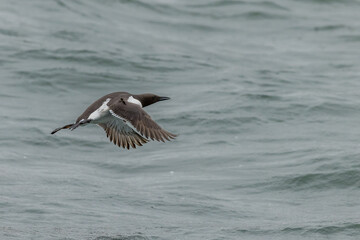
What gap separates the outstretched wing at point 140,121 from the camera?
10.4 metres

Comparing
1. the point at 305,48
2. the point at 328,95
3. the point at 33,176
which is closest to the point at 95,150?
the point at 33,176

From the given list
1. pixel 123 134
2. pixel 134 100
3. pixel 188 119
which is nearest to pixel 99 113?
pixel 134 100

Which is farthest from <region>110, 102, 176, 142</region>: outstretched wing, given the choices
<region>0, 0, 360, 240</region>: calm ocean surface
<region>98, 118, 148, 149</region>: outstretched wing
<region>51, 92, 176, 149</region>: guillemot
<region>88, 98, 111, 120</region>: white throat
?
<region>0, 0, 360, 240</region>: calm ocean surface

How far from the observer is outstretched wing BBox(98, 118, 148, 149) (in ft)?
39.4

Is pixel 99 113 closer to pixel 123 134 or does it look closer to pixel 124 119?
pixel 124 119

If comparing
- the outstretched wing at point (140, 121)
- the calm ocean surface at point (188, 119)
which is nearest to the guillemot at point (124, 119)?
the outstretched wing at point (140, 121)

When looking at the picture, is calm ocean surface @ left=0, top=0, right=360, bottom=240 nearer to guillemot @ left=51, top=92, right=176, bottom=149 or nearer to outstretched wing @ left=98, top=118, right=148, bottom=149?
outstretched wing @ left=98, top=118, right=148, bottom=149

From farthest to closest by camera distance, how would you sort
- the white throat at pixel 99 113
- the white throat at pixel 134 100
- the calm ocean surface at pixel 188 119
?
the calm ocean surface at pixel 188 119, the white throat at pixel 134 100, the white throat at pixel 99 113

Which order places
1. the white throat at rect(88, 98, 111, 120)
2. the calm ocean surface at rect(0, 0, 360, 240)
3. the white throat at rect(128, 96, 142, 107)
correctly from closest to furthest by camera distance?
the white throat at rect(88, 98, 111, 120)
the white throat at rect(128, 96, 142, 107)
the calm ocean surface at rect(0, 0, 360, 240)

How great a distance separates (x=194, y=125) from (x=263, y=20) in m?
8.98

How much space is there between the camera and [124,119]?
10570 mm

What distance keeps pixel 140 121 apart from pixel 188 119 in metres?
7.38

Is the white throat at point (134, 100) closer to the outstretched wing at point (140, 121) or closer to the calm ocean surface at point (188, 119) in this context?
the outstretched wing at point (140, 121)

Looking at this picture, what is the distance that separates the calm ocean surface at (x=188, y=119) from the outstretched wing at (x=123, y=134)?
43.7 inches
